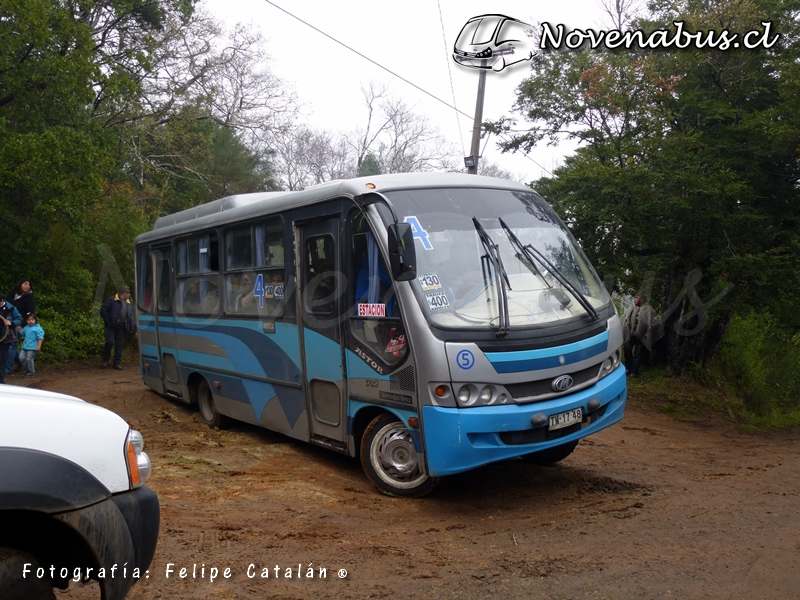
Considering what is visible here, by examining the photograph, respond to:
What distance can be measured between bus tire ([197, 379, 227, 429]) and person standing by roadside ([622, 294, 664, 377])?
25.3ft

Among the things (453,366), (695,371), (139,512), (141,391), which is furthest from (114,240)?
(139,512)

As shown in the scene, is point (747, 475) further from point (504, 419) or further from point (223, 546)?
point (223, 546)

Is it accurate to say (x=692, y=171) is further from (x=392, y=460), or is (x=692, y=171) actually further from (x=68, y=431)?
(x=68, y=431)

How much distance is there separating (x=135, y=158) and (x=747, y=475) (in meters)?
20.2

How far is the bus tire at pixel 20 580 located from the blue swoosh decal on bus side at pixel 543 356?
11.8ft

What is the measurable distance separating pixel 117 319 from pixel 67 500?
1407cm

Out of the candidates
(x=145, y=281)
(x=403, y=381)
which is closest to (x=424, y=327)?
(x=403, y=381)

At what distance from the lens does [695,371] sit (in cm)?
1351

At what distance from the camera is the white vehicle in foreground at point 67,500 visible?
283cm

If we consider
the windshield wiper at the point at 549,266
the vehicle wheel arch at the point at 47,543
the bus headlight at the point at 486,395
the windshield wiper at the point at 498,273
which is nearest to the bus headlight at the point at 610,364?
the windshield wiper at the point at 549,266

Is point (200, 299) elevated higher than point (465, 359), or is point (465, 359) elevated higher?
point (200, 299)

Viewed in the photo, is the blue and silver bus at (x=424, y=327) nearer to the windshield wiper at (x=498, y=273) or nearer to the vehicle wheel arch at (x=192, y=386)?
the windshield wiper at (x=498, y=273)

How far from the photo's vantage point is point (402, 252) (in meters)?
5.84

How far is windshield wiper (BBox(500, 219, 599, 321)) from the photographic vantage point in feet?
21.3
